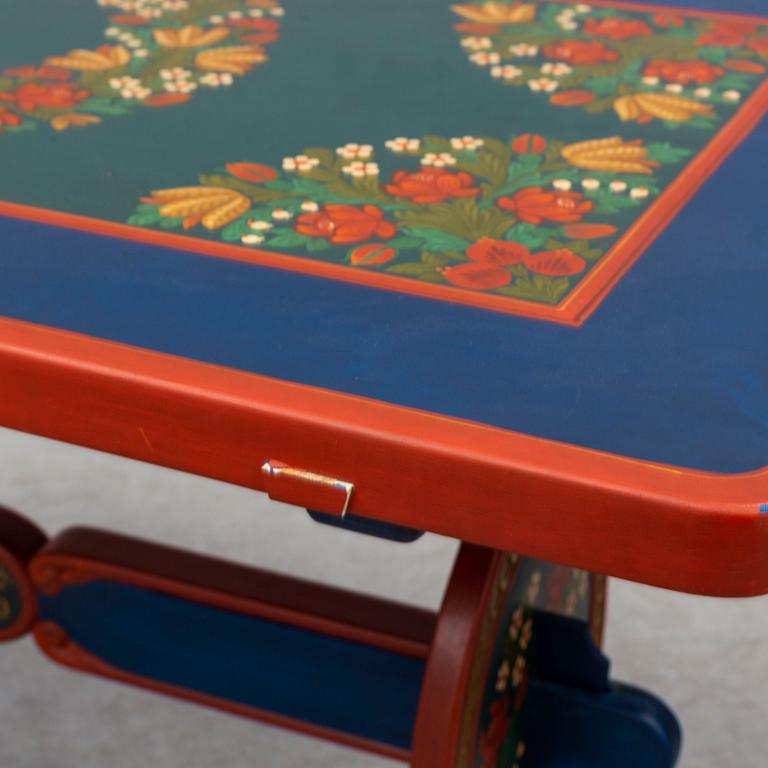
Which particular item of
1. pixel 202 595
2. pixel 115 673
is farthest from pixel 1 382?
pixel 115 673

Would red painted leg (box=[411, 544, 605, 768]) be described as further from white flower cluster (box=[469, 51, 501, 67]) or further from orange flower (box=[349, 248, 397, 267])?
white flower cluster (box=[469, 51, 501, 67])

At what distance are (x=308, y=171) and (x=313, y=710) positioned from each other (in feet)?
1.70

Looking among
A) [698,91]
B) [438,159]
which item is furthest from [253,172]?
[698,91]

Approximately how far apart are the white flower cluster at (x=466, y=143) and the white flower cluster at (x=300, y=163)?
12 centimetres

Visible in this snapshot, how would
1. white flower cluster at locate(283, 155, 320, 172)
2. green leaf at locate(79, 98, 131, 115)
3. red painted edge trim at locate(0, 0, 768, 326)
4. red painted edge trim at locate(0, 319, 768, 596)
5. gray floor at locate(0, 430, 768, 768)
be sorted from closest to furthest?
red painted edge trim at locate(0, 319, 768, 596) < red painted edge trim at locate(0, 0, 768, 326) < white flower cluster at locate(283, 155, 320, 172) < green leaf at locate(79, 98, 131, 115) < gray floor at locate(0, 430, 768, 768)

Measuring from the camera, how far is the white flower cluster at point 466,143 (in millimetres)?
1227

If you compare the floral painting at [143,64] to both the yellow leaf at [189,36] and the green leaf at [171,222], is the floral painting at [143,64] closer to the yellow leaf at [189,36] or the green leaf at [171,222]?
the yellow leaf at [189,36]

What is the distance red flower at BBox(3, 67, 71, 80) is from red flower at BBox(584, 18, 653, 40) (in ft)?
1.79

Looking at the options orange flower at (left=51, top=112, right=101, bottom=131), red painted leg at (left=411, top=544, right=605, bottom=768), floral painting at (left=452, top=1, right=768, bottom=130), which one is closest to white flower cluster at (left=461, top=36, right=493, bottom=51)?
floral painting at (left=452, top=1, right=768, bottom=130)

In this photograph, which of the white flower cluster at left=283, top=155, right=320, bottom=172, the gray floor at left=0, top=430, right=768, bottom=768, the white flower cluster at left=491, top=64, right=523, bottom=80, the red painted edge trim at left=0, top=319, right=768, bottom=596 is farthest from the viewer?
the gray floor at left=0, top=430, right=768, bottom=768

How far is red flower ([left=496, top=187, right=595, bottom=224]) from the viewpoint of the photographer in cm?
110

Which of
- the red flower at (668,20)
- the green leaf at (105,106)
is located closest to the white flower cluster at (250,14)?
the green leaf at (105,106)

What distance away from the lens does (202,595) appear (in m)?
1.39

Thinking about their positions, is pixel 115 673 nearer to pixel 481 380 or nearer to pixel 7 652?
pixel 7 652
